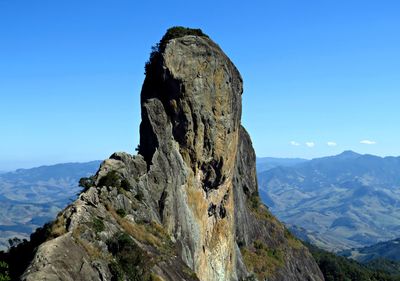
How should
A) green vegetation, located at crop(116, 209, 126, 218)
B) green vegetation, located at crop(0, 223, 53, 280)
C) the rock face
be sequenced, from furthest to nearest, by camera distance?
green vegetation, located at crop(116, 209, 126, 218) → the rock face → green vegetation, located at crop(0, 223, 53, 280)

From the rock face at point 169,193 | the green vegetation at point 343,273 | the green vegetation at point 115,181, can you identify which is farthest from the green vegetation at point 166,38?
Answer: the green vegetation at point 343,273

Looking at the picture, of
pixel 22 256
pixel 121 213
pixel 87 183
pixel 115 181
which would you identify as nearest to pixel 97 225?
pixel 22 256

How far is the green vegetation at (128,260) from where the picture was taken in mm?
28542

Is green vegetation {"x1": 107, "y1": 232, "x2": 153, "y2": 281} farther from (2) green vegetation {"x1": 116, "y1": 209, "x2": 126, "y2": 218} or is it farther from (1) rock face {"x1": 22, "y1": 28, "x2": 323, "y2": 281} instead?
(2) green vegetation {"x1": 116, "y1": 209, "x2": 126, "y2": 218}

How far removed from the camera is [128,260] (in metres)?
29.6

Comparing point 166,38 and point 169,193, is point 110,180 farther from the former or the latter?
point 166,38

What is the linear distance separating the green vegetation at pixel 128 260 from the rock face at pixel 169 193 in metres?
0.06

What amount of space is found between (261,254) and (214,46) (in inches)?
1664

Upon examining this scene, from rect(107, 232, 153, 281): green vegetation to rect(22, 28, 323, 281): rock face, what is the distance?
63mm

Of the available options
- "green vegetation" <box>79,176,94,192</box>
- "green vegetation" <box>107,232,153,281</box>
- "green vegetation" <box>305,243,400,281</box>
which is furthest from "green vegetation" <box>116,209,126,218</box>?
"green vegetation" <box>305,243,400,281</box>

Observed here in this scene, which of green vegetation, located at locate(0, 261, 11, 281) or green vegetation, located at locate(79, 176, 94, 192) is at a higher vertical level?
green vegetation, located at locate(79, 176, 94, 192)

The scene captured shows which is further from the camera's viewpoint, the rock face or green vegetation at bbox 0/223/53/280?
the rock face

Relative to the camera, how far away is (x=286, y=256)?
90.4 meters

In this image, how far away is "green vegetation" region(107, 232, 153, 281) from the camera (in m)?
28.5
